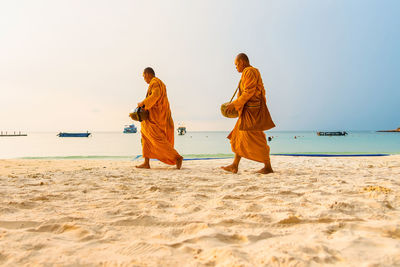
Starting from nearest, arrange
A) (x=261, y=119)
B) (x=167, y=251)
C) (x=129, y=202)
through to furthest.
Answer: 1. (x=167, y=251)
2. (x=129, y=202)
3. (x=261, y=119)

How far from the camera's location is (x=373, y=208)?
208 centimetres

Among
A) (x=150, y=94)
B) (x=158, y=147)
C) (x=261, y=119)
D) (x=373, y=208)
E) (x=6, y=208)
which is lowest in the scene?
(x=373, y=208)

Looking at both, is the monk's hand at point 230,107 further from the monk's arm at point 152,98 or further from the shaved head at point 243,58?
the monk's arm at point 152,98

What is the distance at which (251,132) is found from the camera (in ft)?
13.9

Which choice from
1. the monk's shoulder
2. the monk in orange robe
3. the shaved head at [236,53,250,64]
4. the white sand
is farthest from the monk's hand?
the white sand

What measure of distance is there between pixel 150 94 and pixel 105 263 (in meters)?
4.10

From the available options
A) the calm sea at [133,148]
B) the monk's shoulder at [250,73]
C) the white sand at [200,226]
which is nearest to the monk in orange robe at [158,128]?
the monk's shoulder at [250,73]

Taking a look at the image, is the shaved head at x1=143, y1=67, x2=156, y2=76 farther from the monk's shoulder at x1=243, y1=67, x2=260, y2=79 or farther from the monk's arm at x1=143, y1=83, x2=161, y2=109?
the monk's shoulder at x1=243, y1=67, x2=260, y2=79

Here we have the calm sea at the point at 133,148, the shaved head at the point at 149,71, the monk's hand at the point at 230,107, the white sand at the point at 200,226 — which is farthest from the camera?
the calm sea at the point at 133,148

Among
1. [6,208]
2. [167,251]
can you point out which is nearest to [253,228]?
[167,251]

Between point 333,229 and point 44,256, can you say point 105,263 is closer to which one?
point 44,256

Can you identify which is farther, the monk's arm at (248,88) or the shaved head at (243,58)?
the shaved head at (243,58)

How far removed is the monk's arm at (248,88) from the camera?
418 cm

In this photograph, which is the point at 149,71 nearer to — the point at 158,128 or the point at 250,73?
the point at 158,128
